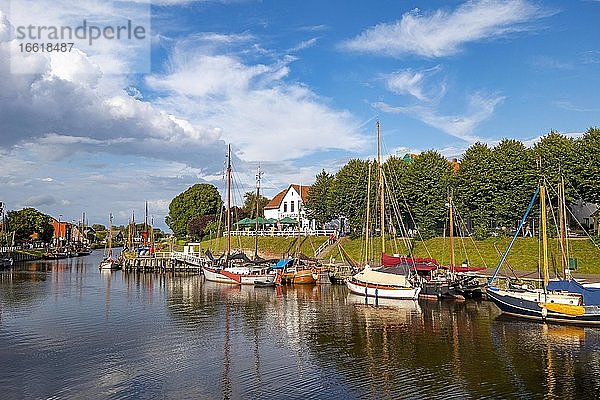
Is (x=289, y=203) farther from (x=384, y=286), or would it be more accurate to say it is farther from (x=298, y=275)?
(x=384, y=286)

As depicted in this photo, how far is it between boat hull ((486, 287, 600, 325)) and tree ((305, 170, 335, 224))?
152 ft

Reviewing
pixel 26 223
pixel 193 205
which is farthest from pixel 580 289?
pixel 26 223

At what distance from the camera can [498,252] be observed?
183 feet

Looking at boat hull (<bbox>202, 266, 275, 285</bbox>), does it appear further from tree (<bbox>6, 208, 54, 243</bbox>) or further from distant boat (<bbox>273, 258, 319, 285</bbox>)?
tree (<bbox>6, 208, 54, 243</bbox>)

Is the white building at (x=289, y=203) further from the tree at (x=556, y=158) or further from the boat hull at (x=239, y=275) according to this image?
the tree at (x=556, y=158)

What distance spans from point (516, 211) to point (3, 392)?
166 ft

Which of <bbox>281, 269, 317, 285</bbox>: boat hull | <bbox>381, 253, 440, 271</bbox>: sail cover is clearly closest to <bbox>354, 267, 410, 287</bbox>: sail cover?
<bbox>381, 253, 440, 271</bbox>: sail cover

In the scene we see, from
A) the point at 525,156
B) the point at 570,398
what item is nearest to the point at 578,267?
the point at 525,156

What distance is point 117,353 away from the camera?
84.3ft

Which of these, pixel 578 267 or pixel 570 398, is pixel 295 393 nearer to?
pixel 570 398

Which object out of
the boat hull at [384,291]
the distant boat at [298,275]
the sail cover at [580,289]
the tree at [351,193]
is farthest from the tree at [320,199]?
the sail cover at [580,289]

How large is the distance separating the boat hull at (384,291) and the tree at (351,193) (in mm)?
24115

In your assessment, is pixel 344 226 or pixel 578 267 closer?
pixel 578 267

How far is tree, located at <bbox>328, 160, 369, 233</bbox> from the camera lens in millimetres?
70938
